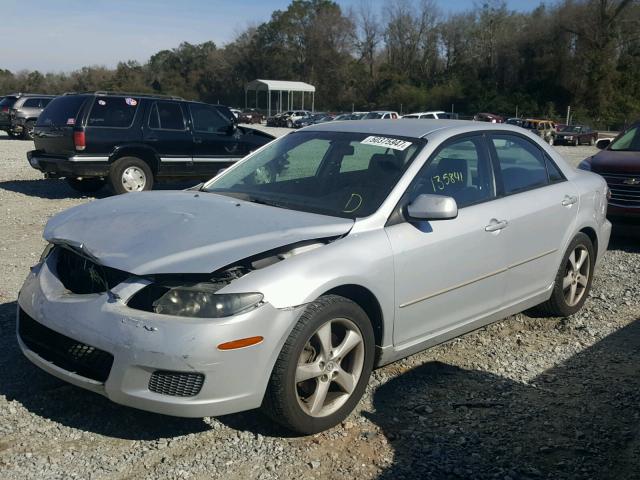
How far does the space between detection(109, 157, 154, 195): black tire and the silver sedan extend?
6824 millimetres

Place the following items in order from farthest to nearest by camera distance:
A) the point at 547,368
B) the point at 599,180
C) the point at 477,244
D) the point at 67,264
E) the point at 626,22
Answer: the point at 626,22
the point at 599,180
the point at 547,368
the point at 477,244
the point at 67,264

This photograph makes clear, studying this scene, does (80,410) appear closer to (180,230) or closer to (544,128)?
(180,230)

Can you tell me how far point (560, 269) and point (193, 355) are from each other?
3.32 m

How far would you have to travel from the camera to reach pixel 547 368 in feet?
15.4

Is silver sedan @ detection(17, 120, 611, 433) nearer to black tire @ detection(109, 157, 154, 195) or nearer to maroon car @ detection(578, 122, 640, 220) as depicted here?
maroon car @ detection(578, 122, 640, 220)

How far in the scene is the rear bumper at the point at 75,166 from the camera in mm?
11117

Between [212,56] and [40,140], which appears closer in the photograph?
[40,140]

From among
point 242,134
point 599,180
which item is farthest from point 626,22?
point 599,180

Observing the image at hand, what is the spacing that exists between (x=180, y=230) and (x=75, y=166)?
8214 mm

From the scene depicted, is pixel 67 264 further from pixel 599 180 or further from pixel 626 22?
pixel 626 22

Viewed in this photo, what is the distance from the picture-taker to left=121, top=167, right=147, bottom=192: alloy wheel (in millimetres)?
11555

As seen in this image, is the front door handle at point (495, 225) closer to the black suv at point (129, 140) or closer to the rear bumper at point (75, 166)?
the black suv at point (129, 140)

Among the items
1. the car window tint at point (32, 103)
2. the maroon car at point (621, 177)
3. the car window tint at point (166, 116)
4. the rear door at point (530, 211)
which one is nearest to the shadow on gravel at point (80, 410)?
the rear door at point (530, 211)

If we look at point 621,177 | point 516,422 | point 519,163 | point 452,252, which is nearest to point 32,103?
point 621,177
